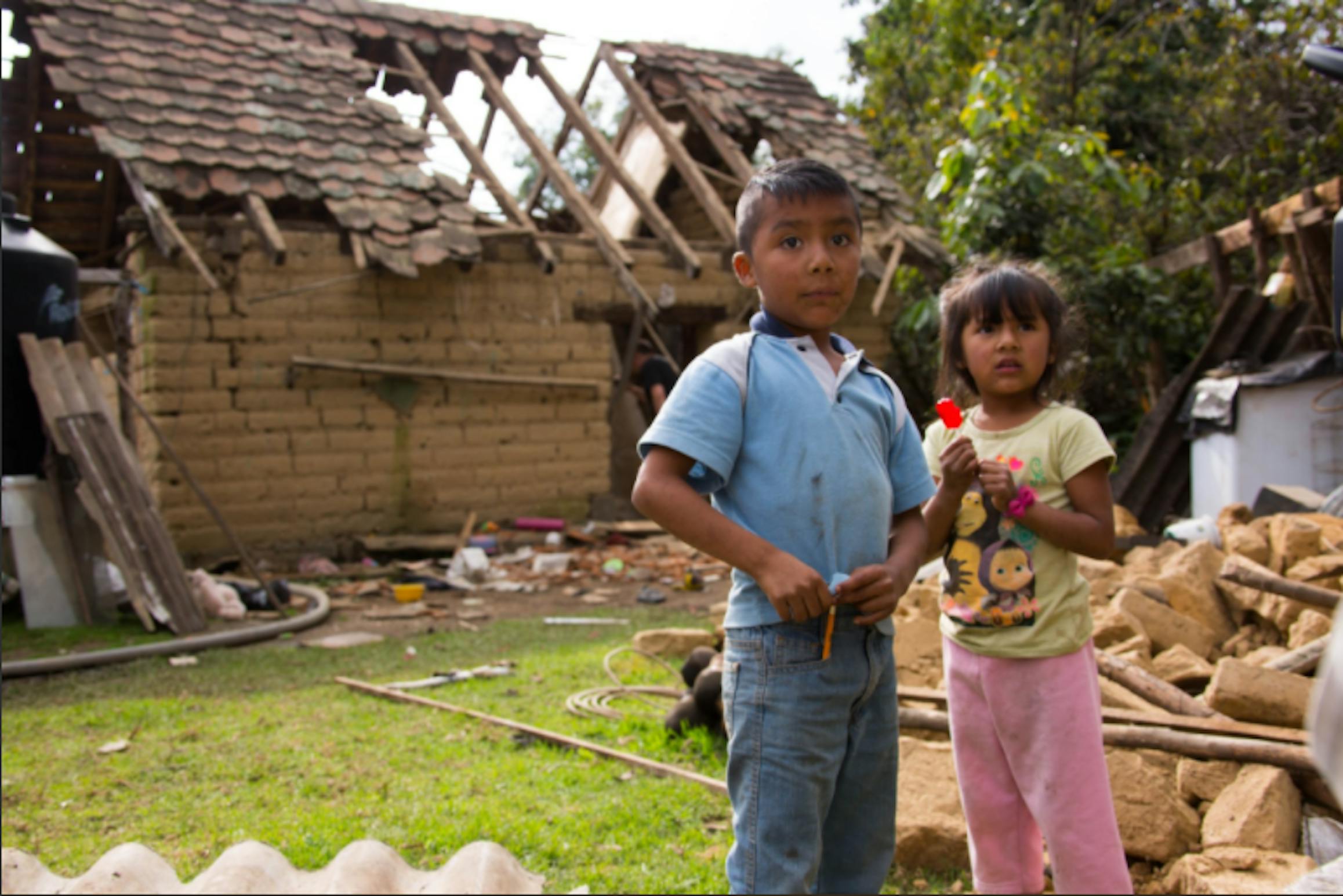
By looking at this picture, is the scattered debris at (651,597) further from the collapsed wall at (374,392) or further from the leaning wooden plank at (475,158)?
the leaning wooden plank at (475,158)

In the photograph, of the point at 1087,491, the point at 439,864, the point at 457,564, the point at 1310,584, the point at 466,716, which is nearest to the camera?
the point at 1087,491

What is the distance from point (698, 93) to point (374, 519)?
241 inches

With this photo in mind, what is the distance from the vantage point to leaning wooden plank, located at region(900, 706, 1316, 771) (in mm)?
2895

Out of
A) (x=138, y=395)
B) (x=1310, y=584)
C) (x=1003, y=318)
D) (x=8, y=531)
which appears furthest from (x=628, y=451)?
(x=1003, y=318)

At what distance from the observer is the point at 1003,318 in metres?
2.35

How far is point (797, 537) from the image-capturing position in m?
1.82

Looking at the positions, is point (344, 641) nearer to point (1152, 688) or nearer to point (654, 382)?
point (1152, 688)

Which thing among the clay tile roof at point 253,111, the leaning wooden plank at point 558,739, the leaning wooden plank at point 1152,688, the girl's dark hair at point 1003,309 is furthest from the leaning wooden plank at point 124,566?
the girl's dark hair at point 1003,309

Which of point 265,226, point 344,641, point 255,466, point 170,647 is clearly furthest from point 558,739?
point 265,226

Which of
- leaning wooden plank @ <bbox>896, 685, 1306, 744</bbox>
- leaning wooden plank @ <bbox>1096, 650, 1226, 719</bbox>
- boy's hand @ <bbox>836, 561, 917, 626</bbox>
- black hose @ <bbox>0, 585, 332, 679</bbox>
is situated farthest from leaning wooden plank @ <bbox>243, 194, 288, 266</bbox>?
boy's hand @ <bbox>836, 561, 917, 626</bbox>

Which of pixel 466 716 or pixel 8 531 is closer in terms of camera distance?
pixel 466 716

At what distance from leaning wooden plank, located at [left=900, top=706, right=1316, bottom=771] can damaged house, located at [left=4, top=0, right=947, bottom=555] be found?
727 centimetres

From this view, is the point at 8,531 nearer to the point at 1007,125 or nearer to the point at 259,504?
the point at 259,504

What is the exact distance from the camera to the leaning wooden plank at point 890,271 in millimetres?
10906
